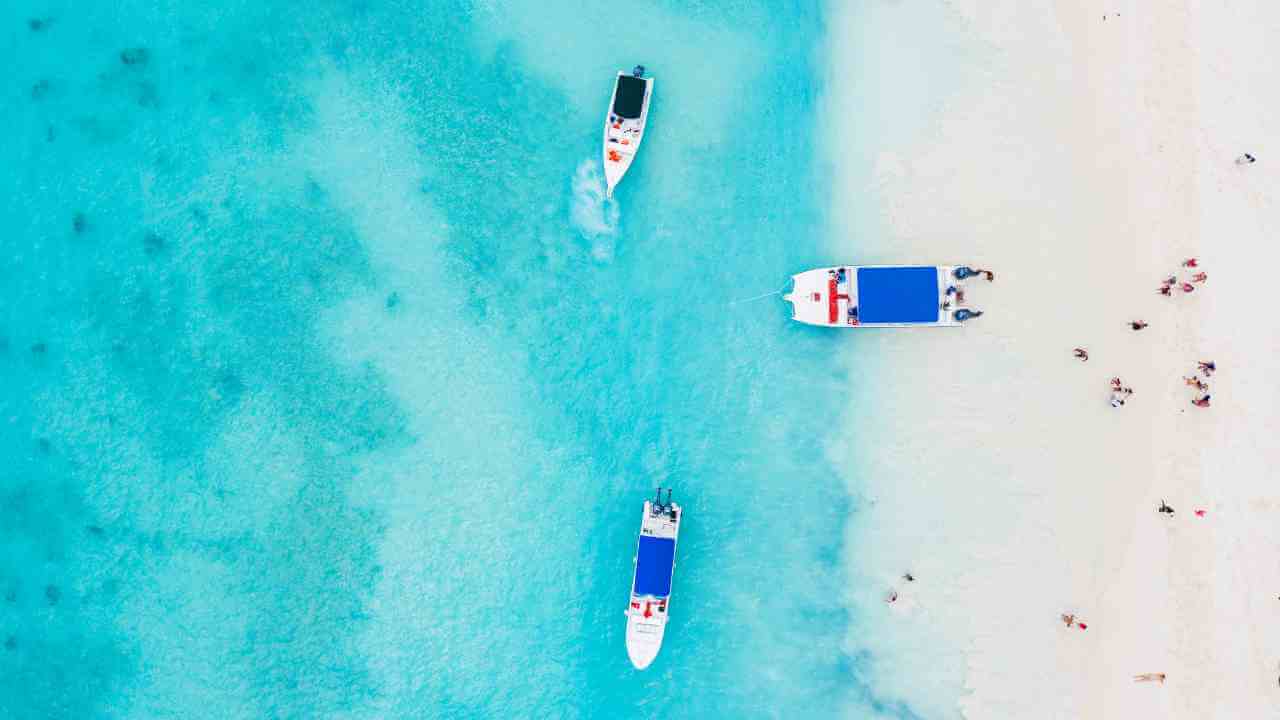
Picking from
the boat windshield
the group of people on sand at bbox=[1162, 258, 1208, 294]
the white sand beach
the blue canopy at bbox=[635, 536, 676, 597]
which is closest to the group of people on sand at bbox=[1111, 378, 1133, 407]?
the white sand beach

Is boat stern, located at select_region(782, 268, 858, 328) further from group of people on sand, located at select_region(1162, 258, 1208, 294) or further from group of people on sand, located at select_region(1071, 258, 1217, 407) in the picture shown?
group of people on sand, located at select_region(1162, 258, 1208, 294)

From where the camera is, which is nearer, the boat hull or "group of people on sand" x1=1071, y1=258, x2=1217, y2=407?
the boat hull

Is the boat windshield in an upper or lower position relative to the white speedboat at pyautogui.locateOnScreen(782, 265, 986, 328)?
upper

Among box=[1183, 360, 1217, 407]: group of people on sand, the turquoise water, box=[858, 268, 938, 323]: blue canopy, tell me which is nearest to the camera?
box=[858, 268, 938, 323]: blue canopy

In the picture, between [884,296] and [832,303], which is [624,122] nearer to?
[832,303]

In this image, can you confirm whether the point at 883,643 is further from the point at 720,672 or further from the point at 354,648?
the point at 354,648

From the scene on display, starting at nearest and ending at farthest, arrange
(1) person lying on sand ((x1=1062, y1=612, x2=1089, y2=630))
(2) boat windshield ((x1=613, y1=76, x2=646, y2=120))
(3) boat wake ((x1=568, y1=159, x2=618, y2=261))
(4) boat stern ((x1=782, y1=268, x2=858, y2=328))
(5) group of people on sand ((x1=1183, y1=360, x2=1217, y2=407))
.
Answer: (4) boat stern ((x1=782, y1=268, x2=858, y2=328)), (2) boat windshield ((x1=613, y1=76, x2=646, y2=120)), (5) group of people on sand ((x1=1183, y1=360, x2=1217, y2=407)), (1) person lying on sand ((x1=1062, y1=612, x2=1089, y2=630)), (3) boat wake ((x1=568, y1=159, x2=618, y2=261))

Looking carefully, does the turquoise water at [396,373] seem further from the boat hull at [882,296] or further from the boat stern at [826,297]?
the boat hull at [882,296]
